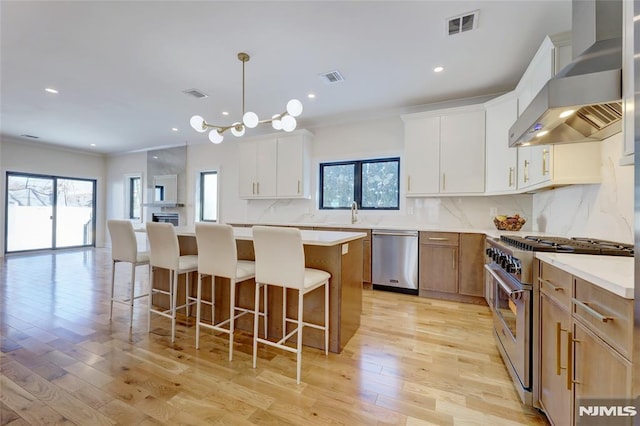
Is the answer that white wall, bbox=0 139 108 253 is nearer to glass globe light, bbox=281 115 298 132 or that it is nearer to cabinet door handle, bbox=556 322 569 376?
glass globe light, bbox=281 115 298 132

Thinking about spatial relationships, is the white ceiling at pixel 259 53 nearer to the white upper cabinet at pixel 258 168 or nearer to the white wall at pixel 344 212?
the white wall at pixel 344 212

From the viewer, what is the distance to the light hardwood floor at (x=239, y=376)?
5.02ft

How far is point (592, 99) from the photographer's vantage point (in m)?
1.32

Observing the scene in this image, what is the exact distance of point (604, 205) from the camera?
6.51 feet

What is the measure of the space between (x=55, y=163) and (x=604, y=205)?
10244 mm

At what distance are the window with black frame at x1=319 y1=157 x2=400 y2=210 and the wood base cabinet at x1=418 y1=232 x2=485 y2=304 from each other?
102cm

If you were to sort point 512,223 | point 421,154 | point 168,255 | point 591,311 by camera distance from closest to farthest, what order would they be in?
point 591,311 → point 168,255 → point 512,223 → point 421,154

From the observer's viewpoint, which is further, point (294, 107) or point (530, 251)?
→ point (294, 107)

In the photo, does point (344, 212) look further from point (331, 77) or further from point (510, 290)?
point (510, 290)

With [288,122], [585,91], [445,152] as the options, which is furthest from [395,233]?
[585,91]

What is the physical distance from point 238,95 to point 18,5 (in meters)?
2.05

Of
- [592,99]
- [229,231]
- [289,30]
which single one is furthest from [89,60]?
[592,99]

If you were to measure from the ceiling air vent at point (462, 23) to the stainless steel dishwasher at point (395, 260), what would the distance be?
2.25 meters

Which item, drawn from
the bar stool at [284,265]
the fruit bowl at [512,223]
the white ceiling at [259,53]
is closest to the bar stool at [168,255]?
the bar stool at [284,265]
